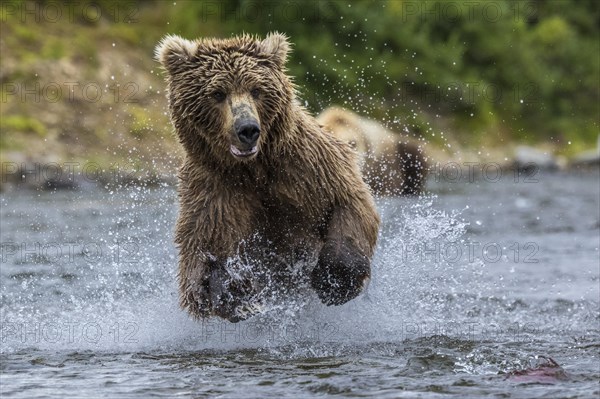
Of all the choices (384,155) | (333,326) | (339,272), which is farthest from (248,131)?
(384,155)

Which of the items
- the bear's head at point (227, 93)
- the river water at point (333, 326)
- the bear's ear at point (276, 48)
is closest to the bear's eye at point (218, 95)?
the bear's head at point (227, 93)

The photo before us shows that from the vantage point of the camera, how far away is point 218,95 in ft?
22.1

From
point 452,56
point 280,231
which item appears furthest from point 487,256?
point 452,56

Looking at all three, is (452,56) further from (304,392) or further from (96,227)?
(304,392)

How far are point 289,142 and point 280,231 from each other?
634mm

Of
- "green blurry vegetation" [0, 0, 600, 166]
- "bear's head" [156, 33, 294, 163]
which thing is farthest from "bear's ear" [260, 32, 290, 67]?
"green blurry vegetation" [0, 0, 600, 166]

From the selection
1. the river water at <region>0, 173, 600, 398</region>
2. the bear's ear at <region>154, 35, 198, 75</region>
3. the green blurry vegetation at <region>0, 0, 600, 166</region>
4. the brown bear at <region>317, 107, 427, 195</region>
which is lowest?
the river water at <region>0, 173, 600, 398</region>

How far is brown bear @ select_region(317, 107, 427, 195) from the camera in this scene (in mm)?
15601

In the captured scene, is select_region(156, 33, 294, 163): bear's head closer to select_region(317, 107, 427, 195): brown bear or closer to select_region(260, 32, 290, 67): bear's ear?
select_region(260, 32, 290, 67): bear's ear

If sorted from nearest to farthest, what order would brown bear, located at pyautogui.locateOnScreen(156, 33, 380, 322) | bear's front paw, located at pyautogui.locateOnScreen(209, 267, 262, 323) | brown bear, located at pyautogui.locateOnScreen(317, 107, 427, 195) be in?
brown bear, located at pyautogui.locateOnScreen(156, 33, 380, 322) → bear's front paw, located at pyautogui.locateOnScreen(209, 267, 262, 323) → brown bear, located at pyautogui.locateOnScreen(317, 107, 427, 195)

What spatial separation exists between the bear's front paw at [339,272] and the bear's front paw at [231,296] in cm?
45

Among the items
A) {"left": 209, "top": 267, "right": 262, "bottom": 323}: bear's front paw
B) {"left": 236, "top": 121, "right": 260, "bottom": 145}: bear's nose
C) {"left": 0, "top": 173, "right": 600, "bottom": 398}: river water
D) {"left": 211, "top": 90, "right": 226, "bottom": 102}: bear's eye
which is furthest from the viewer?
{"left": 209, "top": 267, "right": 262, "bottom": 323}: bear's front paw

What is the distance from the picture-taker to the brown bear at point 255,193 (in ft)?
22.4

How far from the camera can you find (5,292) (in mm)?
9508
